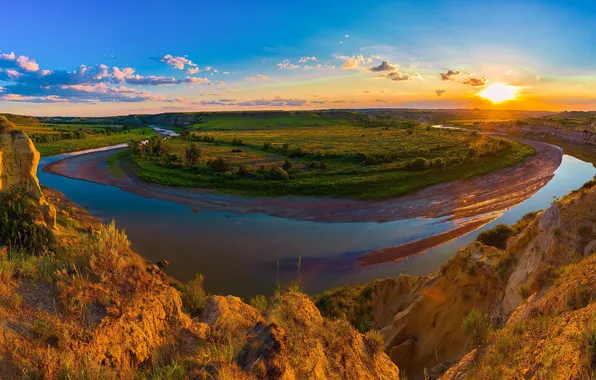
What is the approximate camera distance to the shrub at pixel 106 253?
5629 mm

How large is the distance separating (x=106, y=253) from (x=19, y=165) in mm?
17217

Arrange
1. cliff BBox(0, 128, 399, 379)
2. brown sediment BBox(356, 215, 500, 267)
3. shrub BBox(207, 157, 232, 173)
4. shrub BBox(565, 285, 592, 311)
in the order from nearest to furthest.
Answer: cliff BBox(0, 128, 399, 379)
shrub BBox(565, 285, 592, 311)
brown sediment BBox(356, 215, 500, 267)
shrub BBox(207, 157, 232, 173)

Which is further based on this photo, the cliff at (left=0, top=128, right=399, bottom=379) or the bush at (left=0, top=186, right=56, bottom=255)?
the bush at (left=0, top=186, right=56, bottom=255)

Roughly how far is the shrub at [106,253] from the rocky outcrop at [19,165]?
1533cm

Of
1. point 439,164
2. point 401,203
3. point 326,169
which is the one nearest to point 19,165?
point 401,203

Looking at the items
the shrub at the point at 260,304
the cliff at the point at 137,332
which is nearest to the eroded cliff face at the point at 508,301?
the cliff at the point at 137,332

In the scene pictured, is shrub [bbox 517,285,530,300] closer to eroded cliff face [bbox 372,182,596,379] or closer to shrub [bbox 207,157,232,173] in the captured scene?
eroded cliff face [bbox 372,182,596,379]

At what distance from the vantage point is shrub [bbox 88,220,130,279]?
563cm

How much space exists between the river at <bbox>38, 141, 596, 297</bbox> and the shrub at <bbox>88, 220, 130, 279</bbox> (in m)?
11.5

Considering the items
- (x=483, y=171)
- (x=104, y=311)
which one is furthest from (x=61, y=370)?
(x=483, y=171)

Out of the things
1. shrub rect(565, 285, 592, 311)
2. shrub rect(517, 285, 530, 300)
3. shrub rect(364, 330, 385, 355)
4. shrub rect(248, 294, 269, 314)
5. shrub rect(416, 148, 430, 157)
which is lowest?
shrub rect(248, 294, 269, 314)

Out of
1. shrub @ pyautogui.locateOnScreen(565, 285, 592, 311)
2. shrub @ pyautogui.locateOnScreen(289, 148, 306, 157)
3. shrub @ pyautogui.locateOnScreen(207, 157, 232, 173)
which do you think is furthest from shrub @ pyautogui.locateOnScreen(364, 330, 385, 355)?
shrub @ pyautogui.locateOnScreen(289, 148, 306, 157)

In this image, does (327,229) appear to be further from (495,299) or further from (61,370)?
(61,370)

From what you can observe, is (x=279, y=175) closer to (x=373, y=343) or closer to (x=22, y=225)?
(x=22, y=225)
